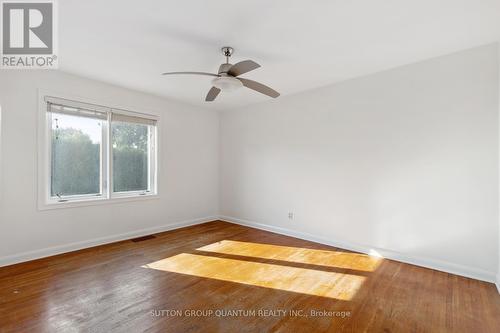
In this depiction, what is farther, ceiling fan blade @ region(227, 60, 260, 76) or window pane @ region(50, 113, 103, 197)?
window pane @ region(50, 113, 103, 197)

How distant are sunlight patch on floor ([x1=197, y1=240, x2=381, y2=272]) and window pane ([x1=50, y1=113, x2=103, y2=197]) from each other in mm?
2063

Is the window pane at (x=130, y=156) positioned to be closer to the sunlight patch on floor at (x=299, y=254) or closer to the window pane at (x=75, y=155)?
the window pane at (x=75, y=155)

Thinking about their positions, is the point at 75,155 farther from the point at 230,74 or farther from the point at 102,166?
the point at 230,74

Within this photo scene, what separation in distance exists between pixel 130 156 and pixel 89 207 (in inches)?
41.0

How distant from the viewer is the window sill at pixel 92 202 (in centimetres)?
320

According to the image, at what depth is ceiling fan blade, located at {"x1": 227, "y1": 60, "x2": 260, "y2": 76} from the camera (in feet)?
7.19

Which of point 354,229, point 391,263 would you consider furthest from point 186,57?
point 391,263

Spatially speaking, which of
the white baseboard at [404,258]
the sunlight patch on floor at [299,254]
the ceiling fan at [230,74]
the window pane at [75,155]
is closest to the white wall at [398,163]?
the white baseboard at [404,258]

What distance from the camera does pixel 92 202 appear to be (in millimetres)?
3566

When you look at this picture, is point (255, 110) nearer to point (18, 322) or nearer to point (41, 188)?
point (41, 188)

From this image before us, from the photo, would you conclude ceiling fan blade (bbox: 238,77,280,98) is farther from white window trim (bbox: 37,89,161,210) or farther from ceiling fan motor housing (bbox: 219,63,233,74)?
white window trim (bbox: 37,89,161,210)

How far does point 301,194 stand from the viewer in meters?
4.14

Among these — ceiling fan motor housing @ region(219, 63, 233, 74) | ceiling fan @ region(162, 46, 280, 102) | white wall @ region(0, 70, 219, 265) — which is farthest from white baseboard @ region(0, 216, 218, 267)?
ceiling fan motor housing @ region(219, 63, 233, 74)

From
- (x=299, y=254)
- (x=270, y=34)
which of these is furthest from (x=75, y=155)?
(x=299, y=254)
